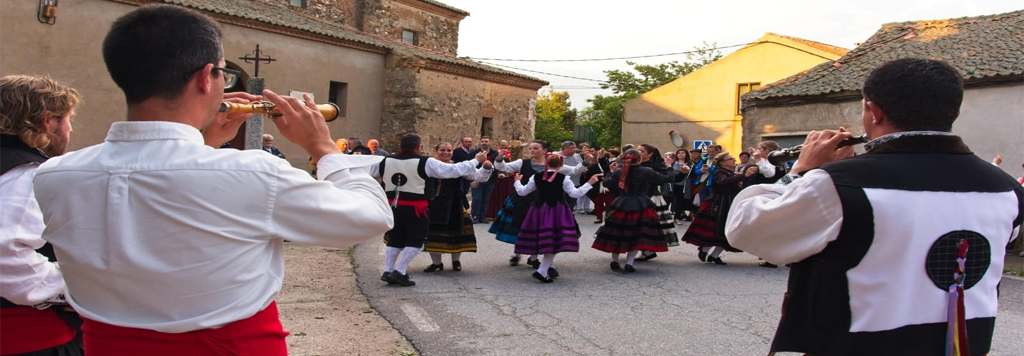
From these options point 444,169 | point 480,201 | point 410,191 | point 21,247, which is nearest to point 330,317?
point 410,191

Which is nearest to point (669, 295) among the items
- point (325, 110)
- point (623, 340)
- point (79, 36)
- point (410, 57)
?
point (623, 340)

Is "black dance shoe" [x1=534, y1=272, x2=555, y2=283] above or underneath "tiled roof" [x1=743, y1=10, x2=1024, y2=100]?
underneath

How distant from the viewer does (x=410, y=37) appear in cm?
2691

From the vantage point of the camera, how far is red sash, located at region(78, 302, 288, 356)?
64.1 inches

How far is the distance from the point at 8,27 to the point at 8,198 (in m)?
14.3

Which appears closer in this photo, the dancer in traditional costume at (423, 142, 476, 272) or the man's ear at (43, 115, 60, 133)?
the man's ear at (43, 115, 60, 133)

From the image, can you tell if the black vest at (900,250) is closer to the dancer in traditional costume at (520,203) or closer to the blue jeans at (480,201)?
the dancer in traditional costume at (520,203)

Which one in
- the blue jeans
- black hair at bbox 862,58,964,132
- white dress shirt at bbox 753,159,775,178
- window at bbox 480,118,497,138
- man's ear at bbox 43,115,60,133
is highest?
window at bbox 480,118,497,138

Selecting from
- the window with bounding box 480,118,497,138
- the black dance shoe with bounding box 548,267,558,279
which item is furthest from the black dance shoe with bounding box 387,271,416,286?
the window with bounding box 480,118,497,138

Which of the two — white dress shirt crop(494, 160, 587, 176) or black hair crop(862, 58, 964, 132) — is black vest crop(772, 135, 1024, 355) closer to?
black hair crop(862, 58, 964, 132)

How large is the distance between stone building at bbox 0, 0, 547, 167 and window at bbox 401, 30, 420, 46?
0.13ft

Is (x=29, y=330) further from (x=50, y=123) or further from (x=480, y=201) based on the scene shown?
(x=480, y=201)

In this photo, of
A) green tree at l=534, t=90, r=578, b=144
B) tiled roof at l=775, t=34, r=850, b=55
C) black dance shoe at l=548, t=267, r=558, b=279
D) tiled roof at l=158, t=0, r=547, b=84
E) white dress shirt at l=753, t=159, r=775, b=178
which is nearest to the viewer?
black dance shoe at l=548, t=267, r=558, b=279

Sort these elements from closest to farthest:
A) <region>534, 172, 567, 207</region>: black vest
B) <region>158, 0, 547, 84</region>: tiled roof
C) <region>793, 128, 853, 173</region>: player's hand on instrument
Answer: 1. <region>793, 128, 853, 173</region>: player's hand on instrument
2. <region>534, 172, 567, 207</region>: black vest
3. <region>158, 0, 547, 84</region>: tiled roof
